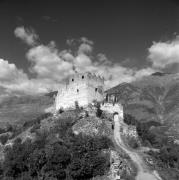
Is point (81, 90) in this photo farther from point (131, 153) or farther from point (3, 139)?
point (3, 139)

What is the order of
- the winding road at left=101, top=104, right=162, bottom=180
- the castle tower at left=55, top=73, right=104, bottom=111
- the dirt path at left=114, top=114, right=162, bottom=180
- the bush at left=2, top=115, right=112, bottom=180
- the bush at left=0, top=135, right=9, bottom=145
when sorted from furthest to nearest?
1. the bush at left=0, top=135, right=9, bottom=145
2. the castle tower at left=55, top=73, right=104, bottom=111
3. the bush at left=2, top=115, right=112, bottom=180
4. the winding road at left=101, top=104, right=162, bottom=180
5. the dirt path at left=114, top=114, right=162, bottom=180

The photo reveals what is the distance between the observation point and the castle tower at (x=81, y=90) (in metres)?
57.8

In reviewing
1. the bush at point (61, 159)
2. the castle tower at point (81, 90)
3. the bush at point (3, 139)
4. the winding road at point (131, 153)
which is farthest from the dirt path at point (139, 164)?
the bush at point (3, 139)

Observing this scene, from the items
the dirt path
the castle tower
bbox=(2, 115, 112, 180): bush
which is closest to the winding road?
the dirt path

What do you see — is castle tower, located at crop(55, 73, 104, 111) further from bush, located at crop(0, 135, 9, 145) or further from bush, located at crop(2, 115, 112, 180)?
bush, located at crop(0, 135, 9, 145)

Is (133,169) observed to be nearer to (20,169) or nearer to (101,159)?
(101,159)

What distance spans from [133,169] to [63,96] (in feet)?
94.3

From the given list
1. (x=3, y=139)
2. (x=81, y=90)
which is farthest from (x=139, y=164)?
(x=3, y=139)

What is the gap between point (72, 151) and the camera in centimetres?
4147

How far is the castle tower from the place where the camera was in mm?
57781

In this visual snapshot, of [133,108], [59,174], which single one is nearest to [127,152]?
[59,174]

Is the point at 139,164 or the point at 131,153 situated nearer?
the point at 139,164

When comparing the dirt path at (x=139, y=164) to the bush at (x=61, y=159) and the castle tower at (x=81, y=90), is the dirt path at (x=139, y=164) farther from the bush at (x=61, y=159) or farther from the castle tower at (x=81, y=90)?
the castle tower at (x=81, y=90)

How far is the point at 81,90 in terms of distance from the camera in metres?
58.1
